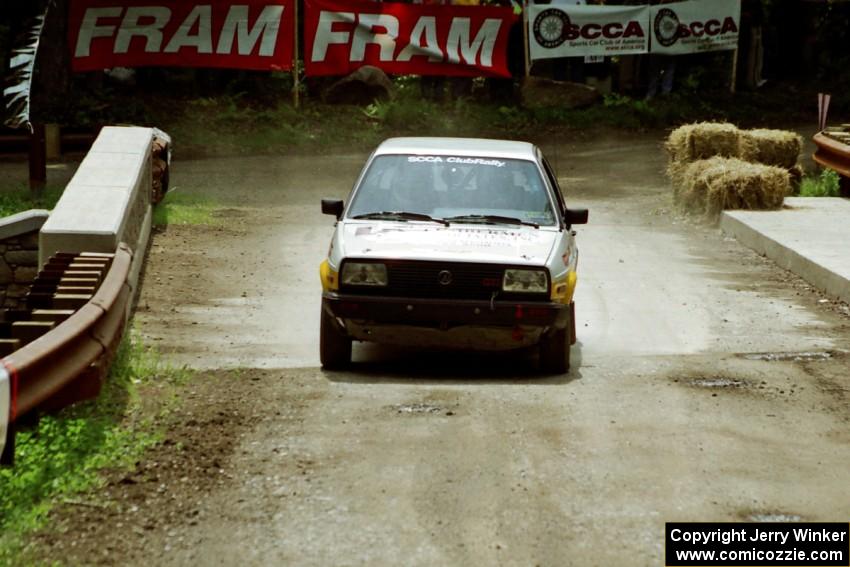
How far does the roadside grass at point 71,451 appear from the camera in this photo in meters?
5.96

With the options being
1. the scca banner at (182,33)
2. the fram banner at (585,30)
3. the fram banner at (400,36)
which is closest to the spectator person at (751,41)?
the fram banner at (585,30)

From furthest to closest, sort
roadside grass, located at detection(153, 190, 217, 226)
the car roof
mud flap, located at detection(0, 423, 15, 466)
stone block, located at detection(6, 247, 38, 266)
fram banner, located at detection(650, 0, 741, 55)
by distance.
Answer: fram banner, located at detection(650, 0, 741, 55) < roadside grass, located at detection(153, 190, 217, 226) < stone block, located at detection(6, 247, 38, 266) < the car roof < mud flap, located at detection(0, 423, 15, 466)

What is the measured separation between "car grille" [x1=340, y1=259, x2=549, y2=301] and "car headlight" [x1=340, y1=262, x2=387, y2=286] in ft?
0.15

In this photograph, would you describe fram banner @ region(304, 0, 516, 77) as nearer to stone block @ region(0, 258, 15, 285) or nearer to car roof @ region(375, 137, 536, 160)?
stone block @ region(0, 258, 15, 285)

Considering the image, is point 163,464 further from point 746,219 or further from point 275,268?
point 746,219

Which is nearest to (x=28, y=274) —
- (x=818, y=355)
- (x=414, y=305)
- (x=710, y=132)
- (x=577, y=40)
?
(x=414, y=305)

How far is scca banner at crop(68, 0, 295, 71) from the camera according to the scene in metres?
23.3

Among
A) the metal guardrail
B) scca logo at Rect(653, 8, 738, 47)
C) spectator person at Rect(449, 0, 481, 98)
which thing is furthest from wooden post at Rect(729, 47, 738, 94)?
the metal guardrail

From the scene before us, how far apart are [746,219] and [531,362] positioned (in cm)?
662

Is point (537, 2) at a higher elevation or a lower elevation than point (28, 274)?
higher

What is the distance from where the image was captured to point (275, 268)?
534 inches

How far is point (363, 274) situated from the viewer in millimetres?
8984

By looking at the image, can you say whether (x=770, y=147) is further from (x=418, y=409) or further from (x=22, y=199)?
(x=418, y=409)

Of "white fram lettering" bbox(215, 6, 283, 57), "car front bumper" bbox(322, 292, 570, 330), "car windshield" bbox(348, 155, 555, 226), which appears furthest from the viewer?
"white fram lettering" bbox(215, 6, 283, 57)
